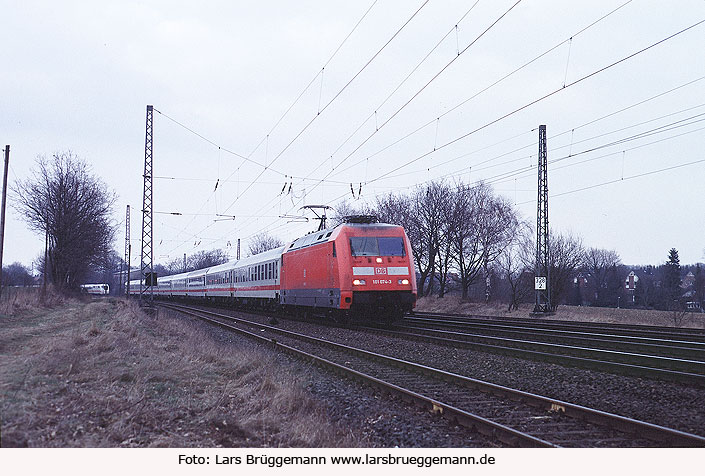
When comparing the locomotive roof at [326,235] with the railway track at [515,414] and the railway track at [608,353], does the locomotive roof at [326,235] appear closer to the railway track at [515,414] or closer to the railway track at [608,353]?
the railway track at [608,353]

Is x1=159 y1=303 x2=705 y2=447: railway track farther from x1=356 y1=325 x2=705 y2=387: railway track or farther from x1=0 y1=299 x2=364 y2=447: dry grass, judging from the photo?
x1=356 y1=325 x2=705 y2=387: railway track

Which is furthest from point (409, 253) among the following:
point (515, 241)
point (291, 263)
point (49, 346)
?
point (515, 241)

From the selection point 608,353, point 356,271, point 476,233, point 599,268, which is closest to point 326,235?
point 356,271

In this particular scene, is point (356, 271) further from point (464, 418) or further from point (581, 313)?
point (581, 313)

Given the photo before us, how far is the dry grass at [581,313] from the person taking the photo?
27094 mm

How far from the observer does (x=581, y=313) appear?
3081 cm

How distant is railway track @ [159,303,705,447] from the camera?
21.2 ft

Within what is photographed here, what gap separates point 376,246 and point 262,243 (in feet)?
292

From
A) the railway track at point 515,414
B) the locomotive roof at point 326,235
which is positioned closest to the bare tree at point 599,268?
the locomotive roof at point 326,235

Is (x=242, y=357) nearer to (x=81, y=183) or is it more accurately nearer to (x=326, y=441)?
(x=326, y=441)

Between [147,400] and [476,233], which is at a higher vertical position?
[476,233]

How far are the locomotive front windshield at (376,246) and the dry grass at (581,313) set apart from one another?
36.9ft

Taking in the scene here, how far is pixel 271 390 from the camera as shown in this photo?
30.4 ft
